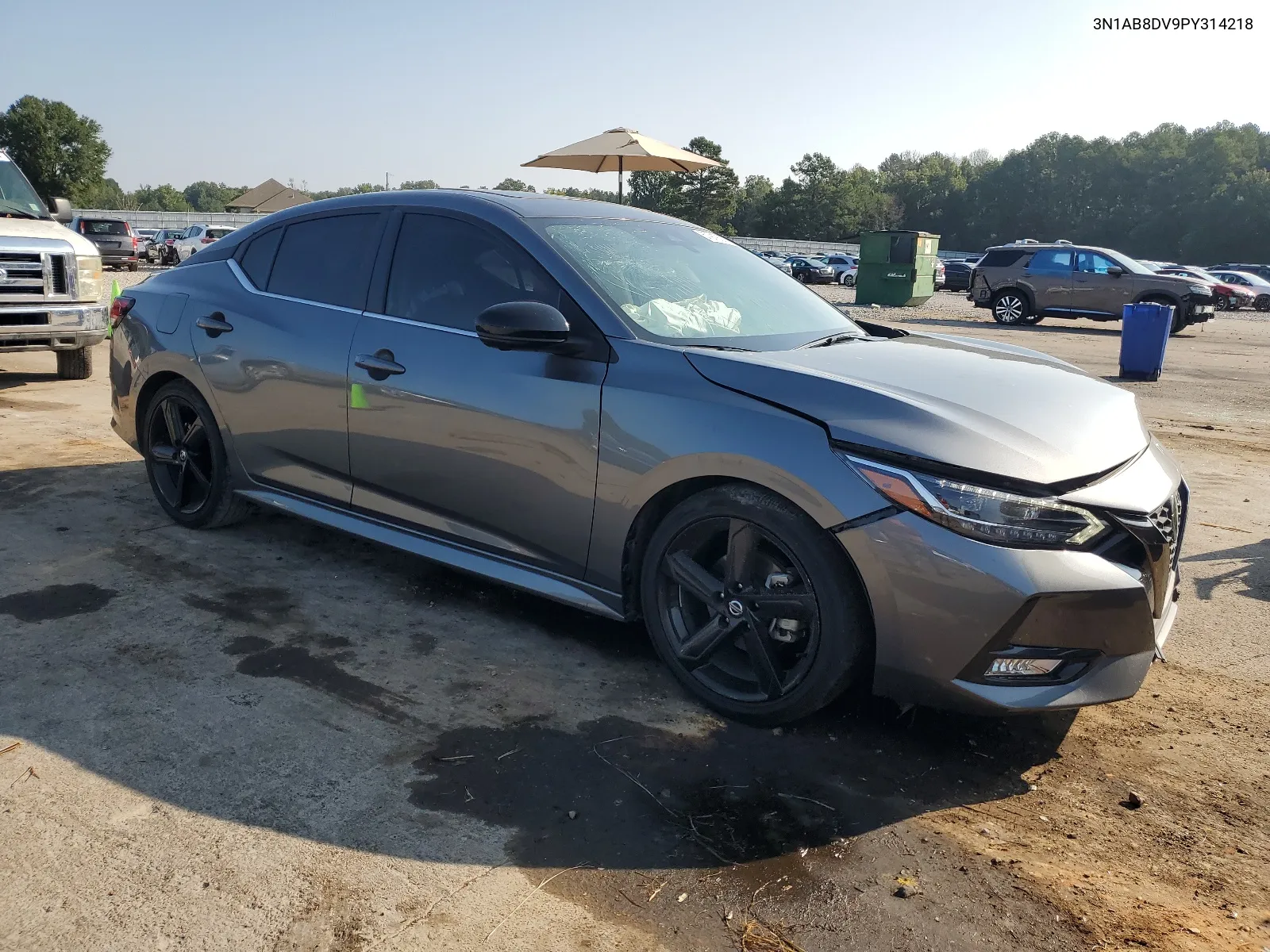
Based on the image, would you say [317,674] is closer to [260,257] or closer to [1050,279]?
[260,257]

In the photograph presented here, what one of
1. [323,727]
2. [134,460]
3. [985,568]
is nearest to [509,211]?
[323,727]

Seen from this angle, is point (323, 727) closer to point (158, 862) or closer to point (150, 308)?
point (158, 862)

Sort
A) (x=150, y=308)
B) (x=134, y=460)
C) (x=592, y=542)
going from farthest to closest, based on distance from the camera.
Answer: (x=134, y=460) → (x=150, y=308) → (x=592, y=542)

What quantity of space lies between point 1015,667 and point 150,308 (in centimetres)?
436

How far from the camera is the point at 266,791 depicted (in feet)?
9.11

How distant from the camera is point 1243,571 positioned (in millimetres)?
4895

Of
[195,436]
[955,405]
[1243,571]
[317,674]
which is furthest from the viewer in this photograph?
[195,436]

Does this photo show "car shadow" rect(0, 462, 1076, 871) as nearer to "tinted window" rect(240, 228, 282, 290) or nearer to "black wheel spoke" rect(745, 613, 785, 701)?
"black wheel spoke" rect(745, 613, 785, 701)

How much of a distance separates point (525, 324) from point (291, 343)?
1.46 metres

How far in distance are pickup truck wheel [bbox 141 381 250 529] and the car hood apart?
2.70 m

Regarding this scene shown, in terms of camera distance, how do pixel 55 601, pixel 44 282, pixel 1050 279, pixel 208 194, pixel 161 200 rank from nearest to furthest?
1. pixel 55 601
2. pixel 44 282
3. pixel 1050 279
4. pixel 161 200
5. pixel 208 194

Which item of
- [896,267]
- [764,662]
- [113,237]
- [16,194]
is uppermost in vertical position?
[113,237]

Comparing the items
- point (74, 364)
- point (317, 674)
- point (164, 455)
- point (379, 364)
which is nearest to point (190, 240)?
point (74, 364)

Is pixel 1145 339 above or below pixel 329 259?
below
